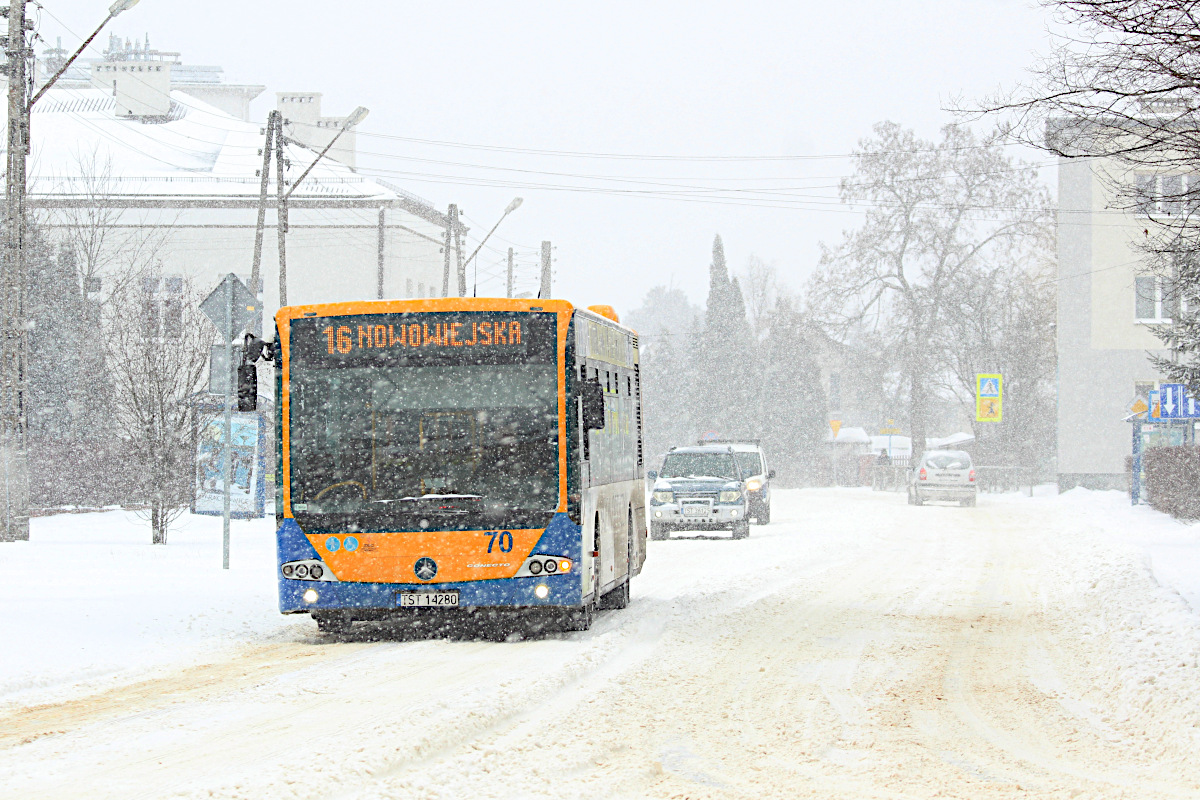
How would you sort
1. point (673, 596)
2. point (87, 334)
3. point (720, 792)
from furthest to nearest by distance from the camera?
point (87, 334), point (673, 596), point (720, 792)

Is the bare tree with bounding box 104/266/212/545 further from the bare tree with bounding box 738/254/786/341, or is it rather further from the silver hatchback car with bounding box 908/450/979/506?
the bare tree with bounding box 738/254/786/341

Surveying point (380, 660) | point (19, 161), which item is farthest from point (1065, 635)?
point (19, 161)

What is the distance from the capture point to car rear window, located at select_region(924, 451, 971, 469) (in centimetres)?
4731

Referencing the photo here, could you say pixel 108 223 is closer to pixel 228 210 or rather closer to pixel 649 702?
pixel 228 210

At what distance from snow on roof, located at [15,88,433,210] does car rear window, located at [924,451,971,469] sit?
102 feet

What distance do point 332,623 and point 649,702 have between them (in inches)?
185

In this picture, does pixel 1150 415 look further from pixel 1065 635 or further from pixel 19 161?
pixel 19 161

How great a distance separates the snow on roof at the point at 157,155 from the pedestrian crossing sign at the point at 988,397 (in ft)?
94.1

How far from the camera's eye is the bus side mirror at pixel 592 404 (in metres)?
12.6

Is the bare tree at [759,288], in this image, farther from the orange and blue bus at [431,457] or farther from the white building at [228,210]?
the orange and blue bus at [431,457]

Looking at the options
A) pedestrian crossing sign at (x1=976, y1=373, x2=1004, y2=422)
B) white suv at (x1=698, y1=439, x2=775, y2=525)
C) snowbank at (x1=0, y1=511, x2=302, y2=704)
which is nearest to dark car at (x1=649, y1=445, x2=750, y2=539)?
white suv at (x1=698, y1=439, x2=775, y2=525)

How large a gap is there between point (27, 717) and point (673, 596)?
9.03m

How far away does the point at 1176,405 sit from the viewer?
3228 cm

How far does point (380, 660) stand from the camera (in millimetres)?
10977
